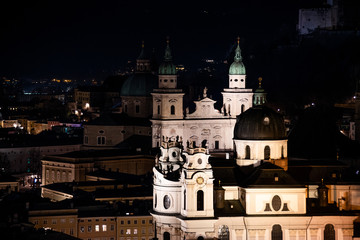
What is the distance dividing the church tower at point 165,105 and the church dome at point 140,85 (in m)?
10.1

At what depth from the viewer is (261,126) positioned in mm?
76500

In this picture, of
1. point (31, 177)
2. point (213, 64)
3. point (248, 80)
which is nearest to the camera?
point (31, 177)

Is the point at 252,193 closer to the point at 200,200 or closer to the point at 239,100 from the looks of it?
the point at 200,200

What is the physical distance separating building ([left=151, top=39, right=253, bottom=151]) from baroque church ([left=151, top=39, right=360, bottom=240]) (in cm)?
3030

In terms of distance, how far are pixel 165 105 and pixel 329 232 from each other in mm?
37687

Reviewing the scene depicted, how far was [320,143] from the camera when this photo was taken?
89.4 meters

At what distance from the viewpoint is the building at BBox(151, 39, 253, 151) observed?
359 ft

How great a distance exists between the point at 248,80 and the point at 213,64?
21.1 m

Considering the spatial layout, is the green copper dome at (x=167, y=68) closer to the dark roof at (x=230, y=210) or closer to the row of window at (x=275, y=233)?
the dark roof at (x=230, y=210)

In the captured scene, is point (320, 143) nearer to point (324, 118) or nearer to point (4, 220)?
point (324, 118)

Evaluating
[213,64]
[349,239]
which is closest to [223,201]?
[349,239]

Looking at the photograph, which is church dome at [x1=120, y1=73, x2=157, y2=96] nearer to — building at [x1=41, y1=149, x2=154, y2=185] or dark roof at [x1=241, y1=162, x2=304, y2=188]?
building at [x1=41, y1=149, x2=154, y2=185]

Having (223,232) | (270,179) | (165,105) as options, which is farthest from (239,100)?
(223,232)

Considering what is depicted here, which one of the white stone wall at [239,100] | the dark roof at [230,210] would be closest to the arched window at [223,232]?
the dark roof at [230,210]
